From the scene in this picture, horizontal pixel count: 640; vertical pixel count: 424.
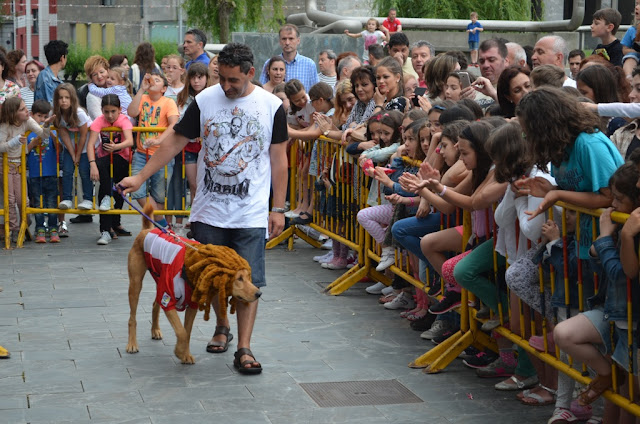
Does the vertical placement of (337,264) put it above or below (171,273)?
below

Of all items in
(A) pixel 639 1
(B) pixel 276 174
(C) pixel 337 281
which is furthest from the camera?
(A) pixel 639 1

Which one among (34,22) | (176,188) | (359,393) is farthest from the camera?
(34,22)

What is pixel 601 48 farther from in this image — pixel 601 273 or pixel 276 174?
pixel 601 273

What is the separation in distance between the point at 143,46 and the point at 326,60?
2888mm

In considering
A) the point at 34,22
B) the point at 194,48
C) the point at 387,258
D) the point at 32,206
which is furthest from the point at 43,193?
the point at 34,22

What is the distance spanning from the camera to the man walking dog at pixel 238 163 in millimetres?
7066

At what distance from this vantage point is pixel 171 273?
22.7ft

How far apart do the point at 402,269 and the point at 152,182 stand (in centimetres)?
474

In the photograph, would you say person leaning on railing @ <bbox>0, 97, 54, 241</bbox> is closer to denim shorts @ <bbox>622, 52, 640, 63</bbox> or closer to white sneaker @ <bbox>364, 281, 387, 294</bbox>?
white sneaker @ <bbox>364, 281, 387, 294</bbox>

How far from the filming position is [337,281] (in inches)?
383

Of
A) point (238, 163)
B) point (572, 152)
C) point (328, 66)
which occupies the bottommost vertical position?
point (238, 163)

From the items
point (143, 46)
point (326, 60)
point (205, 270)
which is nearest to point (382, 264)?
point (205, 270)

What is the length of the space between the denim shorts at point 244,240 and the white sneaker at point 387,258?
1.84 m

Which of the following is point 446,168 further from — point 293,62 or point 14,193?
point 293,62
